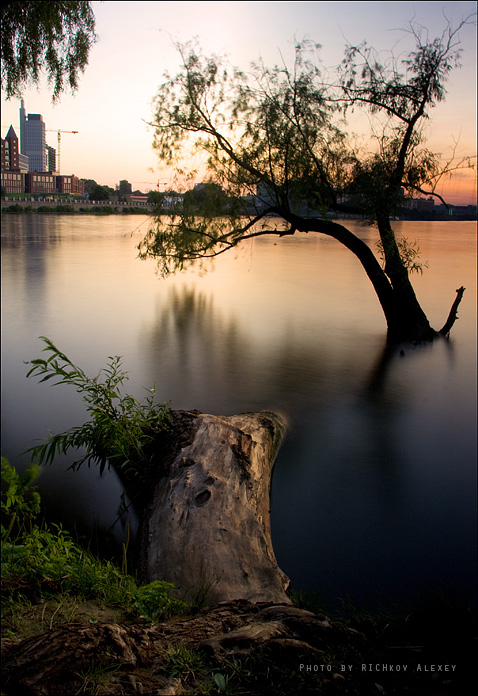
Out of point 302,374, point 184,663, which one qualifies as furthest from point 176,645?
point 302,374

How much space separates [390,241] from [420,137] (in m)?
0.89

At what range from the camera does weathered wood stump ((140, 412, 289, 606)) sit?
2.03m

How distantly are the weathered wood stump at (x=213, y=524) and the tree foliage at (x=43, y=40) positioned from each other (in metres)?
2.83

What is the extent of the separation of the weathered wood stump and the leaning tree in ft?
7.99

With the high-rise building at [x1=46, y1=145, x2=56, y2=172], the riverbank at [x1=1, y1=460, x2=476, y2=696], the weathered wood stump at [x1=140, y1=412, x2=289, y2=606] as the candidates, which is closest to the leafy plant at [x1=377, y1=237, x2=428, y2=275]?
the weathered wood stump at [x1=140, y1=412, x2=289, y2=606]

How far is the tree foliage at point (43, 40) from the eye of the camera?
3.71 m

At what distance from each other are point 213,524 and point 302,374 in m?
2.60

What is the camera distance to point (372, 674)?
1.33 meters

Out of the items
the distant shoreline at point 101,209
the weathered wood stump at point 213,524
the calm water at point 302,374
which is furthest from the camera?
the distant shoreline at point 101,209

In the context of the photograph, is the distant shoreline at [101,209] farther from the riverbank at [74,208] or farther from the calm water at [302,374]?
the calm water at [302,374]

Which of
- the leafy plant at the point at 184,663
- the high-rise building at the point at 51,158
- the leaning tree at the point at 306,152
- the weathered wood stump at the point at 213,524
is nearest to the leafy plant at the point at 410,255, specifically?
the leaning tree at the point at 306,152

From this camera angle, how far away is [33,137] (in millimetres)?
3760

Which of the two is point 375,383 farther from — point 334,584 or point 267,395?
point 334,584

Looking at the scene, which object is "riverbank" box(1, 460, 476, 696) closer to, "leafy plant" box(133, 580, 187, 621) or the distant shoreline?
"leafy plant" box(133, 580, 187, 621)
